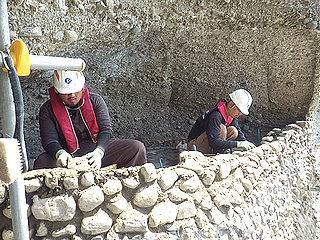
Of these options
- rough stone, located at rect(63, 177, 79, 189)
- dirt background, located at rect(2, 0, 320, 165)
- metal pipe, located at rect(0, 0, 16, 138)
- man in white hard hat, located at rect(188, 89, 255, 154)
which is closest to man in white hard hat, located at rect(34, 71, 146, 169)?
dirt background, located at rect(2, 0, 320, 165)

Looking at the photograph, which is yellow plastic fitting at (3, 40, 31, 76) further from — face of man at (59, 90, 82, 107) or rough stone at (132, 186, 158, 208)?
face of man at (59, 90, 82, 107)

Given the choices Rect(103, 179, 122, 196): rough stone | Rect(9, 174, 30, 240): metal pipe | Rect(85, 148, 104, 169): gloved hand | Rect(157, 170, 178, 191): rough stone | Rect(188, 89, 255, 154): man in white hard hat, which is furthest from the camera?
Rect(188, 89, 255, 154): man in white hard hat

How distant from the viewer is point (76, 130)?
2086 millimetres

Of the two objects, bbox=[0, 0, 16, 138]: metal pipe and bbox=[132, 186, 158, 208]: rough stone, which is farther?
bbox=[132, 186, 158, 208]: rough stone

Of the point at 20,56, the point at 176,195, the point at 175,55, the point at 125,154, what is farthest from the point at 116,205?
the point at 175,55

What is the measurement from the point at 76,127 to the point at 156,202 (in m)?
0.86

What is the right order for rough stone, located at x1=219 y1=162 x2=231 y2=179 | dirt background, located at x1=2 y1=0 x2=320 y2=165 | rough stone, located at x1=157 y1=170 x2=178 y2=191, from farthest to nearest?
dirt background, located at x1=2 y1=0 x2=320 y2=165, rough stone, located at x1=219 y1=162 x2=231 y2=179, rough stone, located at x1=157 y1=170 x2=178 y2=191

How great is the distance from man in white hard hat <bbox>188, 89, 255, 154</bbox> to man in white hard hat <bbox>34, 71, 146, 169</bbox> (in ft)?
2.79

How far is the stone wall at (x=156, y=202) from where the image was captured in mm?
1345

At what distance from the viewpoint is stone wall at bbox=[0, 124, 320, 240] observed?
1.34m

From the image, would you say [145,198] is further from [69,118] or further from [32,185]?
[69,118]

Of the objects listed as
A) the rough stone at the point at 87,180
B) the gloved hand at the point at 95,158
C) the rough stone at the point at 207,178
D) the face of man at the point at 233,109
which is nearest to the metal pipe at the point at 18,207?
the rough stone at the point at 87,180

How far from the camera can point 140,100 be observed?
3.92 metres

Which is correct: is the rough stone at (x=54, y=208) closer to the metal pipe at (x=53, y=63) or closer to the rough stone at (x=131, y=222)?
the rough stone at (x=131, y=222)
